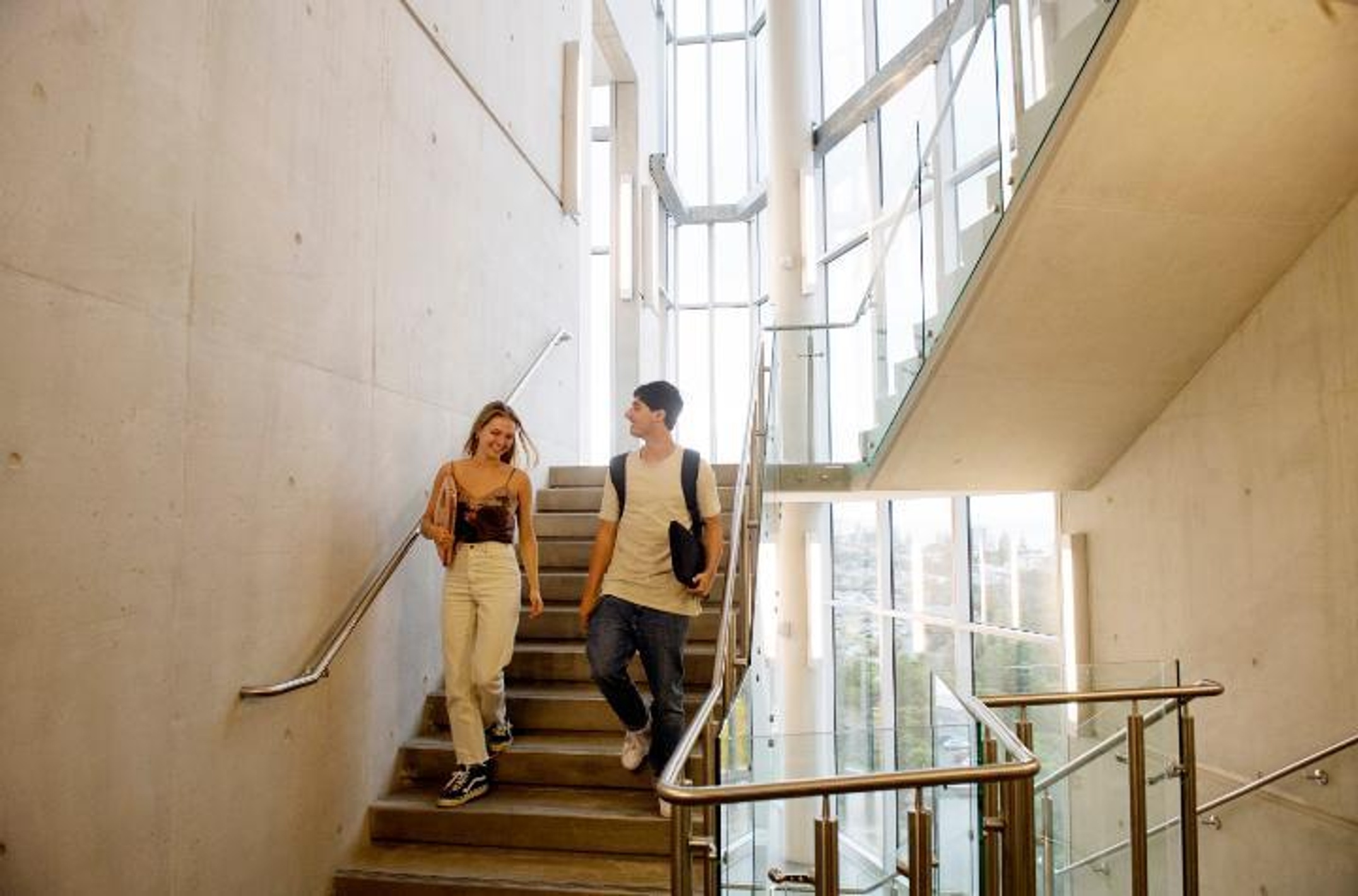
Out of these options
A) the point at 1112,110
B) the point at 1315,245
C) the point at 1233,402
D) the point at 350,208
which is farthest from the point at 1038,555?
the point at 350,208

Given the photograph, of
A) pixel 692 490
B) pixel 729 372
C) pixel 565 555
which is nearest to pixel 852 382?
pixel 565 555

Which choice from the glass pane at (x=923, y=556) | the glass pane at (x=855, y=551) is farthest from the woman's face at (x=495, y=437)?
the glass pane at (x=855, y=551)

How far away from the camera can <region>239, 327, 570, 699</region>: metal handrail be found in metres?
3.20

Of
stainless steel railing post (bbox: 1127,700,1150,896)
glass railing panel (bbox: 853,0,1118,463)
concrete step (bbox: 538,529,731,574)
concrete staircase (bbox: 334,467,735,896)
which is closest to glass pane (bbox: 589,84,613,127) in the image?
glass railing panel (bbox: 853,0,1118,463)

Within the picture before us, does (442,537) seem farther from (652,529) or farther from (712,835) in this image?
(712,835)

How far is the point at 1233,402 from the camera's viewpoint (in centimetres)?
500

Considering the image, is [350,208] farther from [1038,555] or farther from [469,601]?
[1038,555]

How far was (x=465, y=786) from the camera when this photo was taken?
3.92 meters

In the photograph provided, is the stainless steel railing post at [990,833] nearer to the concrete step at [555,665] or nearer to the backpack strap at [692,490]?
Result: the backpack strap at [692,490]

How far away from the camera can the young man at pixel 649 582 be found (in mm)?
3711

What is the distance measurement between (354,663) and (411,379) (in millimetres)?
1389

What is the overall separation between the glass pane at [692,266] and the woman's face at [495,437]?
10782mm

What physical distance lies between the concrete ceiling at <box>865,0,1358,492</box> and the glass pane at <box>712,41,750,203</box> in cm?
934

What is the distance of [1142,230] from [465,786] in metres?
Result: 3.81
